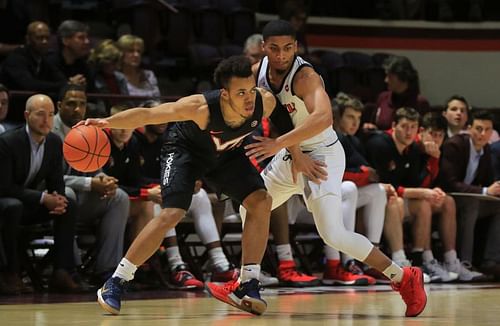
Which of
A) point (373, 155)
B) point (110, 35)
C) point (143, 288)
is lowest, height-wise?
point (143, 288)

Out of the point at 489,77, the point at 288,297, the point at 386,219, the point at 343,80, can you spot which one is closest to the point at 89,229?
the point at 288,297

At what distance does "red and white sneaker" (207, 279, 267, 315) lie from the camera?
5152 millimetres

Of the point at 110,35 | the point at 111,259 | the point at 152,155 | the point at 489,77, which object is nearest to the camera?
the point at 111,259

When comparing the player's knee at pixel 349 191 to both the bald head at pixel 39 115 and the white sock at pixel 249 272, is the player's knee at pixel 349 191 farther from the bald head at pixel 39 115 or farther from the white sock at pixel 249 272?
the white sock at pixel 249 272

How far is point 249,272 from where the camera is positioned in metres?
5.30

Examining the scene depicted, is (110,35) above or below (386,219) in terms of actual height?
above

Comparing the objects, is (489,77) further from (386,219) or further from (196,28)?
(386,219)

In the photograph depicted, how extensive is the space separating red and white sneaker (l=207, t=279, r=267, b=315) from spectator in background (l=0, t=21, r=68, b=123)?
3173 mm

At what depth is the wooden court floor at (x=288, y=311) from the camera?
4727 millimetres

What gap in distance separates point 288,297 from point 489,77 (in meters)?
8.19

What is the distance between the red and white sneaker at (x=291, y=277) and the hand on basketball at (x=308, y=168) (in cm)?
225

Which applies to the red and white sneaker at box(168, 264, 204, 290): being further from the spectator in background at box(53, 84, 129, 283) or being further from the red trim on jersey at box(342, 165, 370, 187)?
the red trim on jersey at box(342, 165, 370, 187)

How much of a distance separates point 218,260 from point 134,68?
239 centimetres

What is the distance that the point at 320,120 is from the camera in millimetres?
5176
